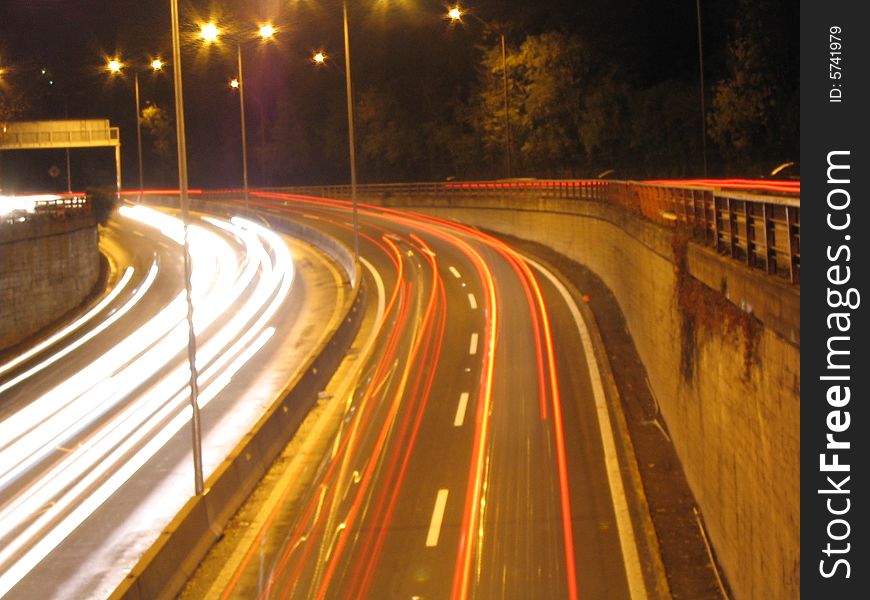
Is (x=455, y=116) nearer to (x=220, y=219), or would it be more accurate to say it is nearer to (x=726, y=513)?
(x=220, y=219)

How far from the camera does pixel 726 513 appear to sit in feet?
46.1

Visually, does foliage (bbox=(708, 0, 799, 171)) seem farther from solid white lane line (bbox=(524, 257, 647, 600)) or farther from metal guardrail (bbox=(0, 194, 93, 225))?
metal guardrail (bbox=(0, 194, 93, 225))

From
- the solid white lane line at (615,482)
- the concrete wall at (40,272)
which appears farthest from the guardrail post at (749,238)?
the concrete wall at (40,272)

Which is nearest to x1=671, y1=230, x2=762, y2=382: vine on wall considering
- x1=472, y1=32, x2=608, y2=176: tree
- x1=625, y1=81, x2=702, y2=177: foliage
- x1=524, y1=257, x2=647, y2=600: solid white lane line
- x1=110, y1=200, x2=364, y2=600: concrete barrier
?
x1=524, y1=257, x2=647, y2=600: solid white lane line

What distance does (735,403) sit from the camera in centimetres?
1331

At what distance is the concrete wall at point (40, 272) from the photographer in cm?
3559

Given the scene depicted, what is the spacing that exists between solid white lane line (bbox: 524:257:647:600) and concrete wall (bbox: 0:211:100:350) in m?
19.1

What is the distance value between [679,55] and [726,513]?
62.4 meters

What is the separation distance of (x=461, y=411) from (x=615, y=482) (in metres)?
5.54

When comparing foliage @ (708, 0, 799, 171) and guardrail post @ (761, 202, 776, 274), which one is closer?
guardrail post @ (761, 202, 776, 274)

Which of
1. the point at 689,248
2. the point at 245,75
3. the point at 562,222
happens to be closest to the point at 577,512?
the point at 689,248

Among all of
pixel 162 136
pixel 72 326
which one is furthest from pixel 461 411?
pixel 162 136

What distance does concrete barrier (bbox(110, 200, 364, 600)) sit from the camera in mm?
13289

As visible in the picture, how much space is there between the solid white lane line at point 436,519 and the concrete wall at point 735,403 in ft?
13.5
